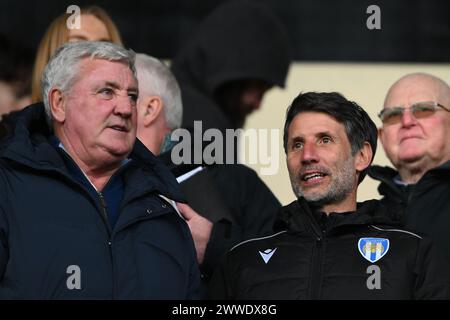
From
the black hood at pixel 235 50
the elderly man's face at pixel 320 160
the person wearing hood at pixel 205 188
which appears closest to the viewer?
the elderly man's face at pixel 320 160

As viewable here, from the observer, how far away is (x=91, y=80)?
16.0 feet

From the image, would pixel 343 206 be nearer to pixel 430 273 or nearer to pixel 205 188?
pixel 430 273

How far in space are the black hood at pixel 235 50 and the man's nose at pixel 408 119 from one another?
5.00 ft

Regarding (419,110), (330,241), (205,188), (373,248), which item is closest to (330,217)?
(330,241)

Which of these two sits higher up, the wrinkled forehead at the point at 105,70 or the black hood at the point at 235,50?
the black hood at the point at 235,50

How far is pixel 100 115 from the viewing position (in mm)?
4840

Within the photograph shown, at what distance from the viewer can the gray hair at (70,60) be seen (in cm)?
492

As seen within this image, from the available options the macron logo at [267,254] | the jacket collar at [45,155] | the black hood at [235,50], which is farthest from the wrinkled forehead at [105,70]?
the black hood at [235,50]

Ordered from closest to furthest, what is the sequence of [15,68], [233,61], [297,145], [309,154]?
[309,154], [297,145], [15,68], [233,61]

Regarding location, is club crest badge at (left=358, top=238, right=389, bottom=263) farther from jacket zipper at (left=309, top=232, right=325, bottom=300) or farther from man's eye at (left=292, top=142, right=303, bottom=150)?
man's eye at (left=292, top=142, right=303, bottom=150)

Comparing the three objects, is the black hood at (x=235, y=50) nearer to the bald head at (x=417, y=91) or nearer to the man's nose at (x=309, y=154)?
the bald head at (x=417, y=91)

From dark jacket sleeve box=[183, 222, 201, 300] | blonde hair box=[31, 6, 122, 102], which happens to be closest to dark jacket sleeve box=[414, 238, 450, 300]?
dark jacket sleeve box=[183, 222, 201, 300]

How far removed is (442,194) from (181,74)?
2.29m

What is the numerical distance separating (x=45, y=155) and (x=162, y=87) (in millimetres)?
1089
